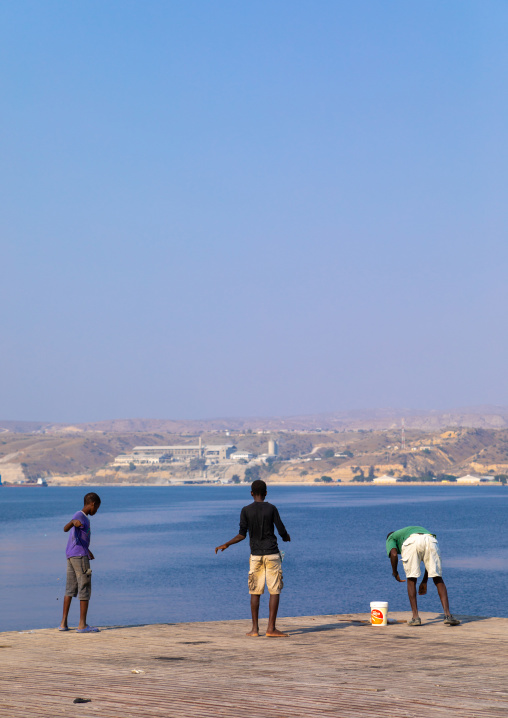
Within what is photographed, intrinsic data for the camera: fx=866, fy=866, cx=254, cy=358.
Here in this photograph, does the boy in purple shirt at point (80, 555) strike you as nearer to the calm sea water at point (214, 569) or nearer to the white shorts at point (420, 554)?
the white shorts at point (420, 554)

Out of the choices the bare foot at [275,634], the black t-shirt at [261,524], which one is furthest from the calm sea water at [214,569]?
the black t-shirt at [261,524]

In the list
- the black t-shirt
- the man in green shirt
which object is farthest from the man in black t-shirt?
the man in green shirt

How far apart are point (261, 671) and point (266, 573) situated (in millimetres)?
3006

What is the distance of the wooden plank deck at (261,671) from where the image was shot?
7.83m

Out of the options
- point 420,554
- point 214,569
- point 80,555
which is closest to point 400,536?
point 420,554

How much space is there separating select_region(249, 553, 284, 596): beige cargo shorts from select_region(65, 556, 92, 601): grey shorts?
2.70m

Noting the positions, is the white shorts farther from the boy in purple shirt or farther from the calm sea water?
the calm sea water

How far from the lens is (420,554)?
47.0 ft

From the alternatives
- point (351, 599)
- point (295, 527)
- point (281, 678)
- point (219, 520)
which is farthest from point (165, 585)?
point (219, 520)

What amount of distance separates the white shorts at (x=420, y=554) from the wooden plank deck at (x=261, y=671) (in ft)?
3.02

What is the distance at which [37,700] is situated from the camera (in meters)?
8.13

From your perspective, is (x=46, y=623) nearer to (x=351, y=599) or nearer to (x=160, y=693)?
(x=351, y=599)

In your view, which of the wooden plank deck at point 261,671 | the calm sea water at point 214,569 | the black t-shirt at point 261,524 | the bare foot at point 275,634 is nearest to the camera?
the wooden plank deck at point 261,671

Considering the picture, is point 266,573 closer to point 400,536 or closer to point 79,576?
point 400,536
